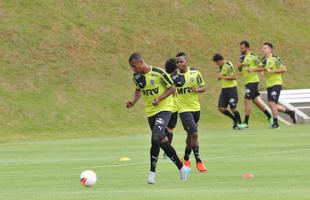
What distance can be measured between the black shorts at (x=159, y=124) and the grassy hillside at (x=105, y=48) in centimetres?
1771

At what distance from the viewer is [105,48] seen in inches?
1647

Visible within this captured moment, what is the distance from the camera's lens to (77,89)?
38.4 metres

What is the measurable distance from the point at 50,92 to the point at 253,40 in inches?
511

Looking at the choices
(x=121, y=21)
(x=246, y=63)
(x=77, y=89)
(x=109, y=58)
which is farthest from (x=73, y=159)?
(x=121, y=21)

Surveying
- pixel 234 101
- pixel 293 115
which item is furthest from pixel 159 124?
pixel 293 115

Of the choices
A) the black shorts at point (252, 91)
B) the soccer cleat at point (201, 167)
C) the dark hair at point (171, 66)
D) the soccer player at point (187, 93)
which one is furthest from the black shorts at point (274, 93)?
the soccer cleat at point (201, 167)

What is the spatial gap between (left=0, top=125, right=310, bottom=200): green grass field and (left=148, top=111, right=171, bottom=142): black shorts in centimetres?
73

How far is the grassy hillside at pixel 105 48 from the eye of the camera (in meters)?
36.2

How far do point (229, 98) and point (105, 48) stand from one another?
28.7 feet

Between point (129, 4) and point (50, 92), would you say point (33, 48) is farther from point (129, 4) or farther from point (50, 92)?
point (129, 4)

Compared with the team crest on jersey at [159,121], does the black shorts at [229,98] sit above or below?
above

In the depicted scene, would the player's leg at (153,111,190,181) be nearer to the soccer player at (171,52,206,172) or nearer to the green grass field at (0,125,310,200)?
the green grass field at (0,125,310,200)

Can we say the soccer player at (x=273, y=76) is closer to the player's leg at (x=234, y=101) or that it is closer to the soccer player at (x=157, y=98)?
the player's leg at (x=234, y=101)

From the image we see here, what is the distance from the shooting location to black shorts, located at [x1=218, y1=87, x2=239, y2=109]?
3443 cm
